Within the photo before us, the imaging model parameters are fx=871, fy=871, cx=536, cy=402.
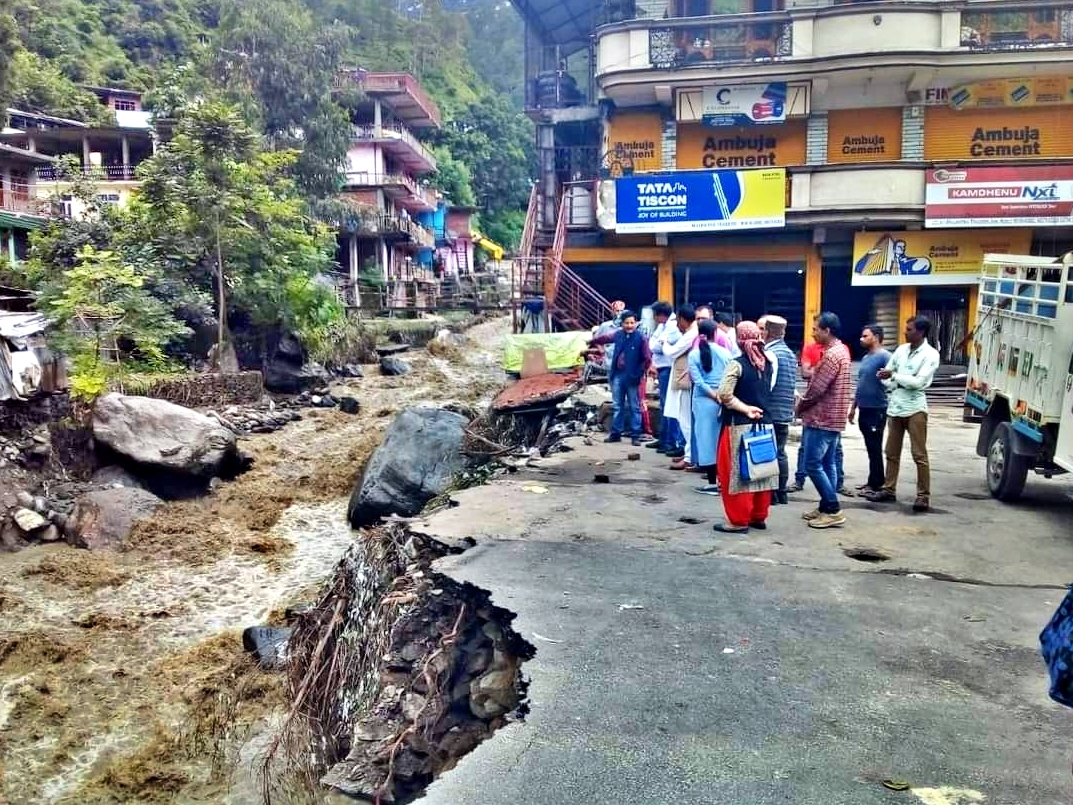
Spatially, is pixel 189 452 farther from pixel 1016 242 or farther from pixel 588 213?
pixel 1016 242

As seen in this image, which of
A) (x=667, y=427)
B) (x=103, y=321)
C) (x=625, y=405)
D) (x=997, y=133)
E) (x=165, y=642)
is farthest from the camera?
(x=997, y=133)

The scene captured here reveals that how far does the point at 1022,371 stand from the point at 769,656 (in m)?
4.93

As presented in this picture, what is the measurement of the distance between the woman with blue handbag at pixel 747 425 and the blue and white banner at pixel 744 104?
40.8 feet

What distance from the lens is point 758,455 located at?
6.57m

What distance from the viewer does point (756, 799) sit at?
3.31 metres

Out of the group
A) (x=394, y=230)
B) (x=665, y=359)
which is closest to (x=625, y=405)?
(x=665, y=359)

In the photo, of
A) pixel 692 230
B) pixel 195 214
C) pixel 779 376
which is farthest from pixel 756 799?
pixel 195 214

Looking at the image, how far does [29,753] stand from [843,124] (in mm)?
17622

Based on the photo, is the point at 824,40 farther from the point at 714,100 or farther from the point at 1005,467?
the point at 1005,467

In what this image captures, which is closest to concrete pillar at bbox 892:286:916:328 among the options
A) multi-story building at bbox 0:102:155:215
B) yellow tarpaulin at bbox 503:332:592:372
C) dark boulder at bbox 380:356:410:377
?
yellow tarpaulin at bbox 503:332:592:372

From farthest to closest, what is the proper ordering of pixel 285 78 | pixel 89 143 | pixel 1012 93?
pixel 89 143 → pixel 285 78 → pixel 1012 93

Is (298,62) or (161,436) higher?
(298,62)

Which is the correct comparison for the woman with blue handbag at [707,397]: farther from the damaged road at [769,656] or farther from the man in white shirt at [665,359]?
the man in white shirt at [665,359]

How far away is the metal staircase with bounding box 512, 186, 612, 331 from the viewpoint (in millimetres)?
18391
